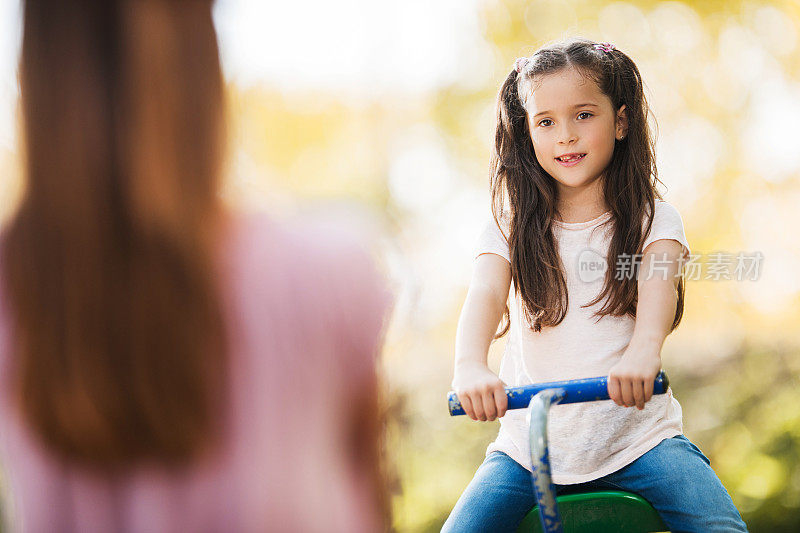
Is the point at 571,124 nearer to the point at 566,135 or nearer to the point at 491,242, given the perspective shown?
the point at 566,135

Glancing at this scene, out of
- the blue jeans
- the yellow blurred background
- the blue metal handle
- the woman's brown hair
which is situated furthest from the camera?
the yellow blurred background

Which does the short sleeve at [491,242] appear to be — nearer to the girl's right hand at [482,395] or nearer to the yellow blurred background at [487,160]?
the girl's right hand at [482,395]

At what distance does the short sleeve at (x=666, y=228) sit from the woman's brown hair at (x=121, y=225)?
990 millimetres

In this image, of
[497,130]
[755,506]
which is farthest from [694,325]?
[497,130]

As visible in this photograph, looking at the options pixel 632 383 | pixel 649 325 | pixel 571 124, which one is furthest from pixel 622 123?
pixel 632 383

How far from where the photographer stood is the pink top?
2.02 ft

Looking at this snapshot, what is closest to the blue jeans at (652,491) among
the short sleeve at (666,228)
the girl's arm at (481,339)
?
the girl's arm at (481,339)

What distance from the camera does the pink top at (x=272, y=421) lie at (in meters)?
0.62

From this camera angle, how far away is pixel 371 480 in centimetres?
66

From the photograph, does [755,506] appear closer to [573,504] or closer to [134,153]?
[573,504]

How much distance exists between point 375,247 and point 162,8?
26cm

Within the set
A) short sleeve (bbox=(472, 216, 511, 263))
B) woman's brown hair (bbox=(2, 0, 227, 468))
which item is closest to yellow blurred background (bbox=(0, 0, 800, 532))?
short sleeve (bbox=(472, 216, 511, 263))

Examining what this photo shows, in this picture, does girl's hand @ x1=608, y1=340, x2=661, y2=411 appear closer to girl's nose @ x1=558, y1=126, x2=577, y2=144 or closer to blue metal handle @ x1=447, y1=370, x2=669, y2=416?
blue metal handle @ x1=447, y1=370, x2=669, y2=416

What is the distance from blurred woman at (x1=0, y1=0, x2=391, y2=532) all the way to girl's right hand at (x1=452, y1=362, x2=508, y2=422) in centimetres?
50
